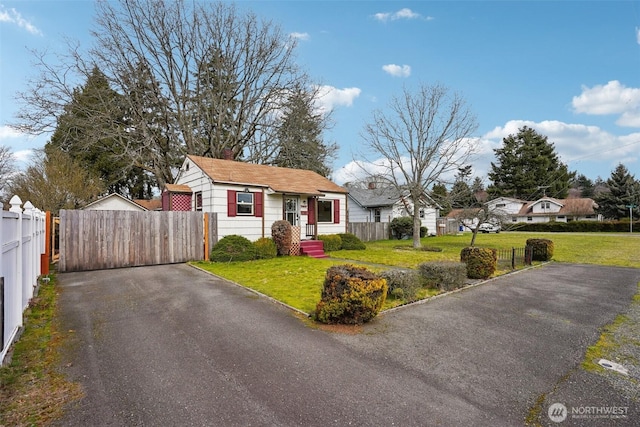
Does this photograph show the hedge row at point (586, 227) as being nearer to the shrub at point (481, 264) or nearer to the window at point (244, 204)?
the shrub at point (481, 264)

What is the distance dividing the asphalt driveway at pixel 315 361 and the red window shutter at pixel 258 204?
774cm

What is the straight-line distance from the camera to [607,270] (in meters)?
10.8

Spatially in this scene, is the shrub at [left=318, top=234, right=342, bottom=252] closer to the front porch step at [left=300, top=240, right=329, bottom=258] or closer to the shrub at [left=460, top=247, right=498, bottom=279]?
the front porch step at [left=300, top=240, right=329, bottom=258]

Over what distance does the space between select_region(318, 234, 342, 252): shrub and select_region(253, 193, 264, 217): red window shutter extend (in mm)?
3620

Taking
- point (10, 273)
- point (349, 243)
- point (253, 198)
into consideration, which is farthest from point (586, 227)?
point (10, 273)

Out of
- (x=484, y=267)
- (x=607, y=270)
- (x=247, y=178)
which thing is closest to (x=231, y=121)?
(x=247, y=178)

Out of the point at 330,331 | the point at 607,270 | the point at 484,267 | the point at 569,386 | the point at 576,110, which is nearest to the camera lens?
the point at 569,386

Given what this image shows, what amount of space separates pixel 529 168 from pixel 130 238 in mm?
61174

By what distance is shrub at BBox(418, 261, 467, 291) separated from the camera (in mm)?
7668

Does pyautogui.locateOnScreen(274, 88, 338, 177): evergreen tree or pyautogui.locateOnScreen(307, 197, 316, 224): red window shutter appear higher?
pyautogui.locateOnScreen(274, 88, 338, 177): evergreen tree

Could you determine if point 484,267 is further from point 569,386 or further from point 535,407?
point 535,407

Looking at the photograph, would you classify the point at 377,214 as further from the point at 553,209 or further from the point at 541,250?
the point at 553,209

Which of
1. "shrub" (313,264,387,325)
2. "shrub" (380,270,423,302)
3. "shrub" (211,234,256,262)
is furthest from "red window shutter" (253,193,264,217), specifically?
"shrub" (313,264,387,325)

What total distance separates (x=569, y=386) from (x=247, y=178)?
→ 13.5 m
